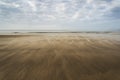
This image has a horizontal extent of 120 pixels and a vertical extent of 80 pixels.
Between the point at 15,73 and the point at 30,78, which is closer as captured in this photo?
the point at 30,78

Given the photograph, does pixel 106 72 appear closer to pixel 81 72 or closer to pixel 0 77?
pixel 81 72

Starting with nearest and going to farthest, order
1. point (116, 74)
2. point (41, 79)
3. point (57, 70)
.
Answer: point (41, 79) → point (116, 74) → point (57, 70)

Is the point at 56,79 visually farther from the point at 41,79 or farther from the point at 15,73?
the point at 15,73

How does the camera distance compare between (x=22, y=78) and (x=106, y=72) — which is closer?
(x=22, y=78)

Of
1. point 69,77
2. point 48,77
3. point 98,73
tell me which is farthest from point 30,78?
point 98,73

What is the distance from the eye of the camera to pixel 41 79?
2.83m

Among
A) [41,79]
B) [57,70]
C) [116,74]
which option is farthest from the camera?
[57,70]

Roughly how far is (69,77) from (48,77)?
603 mm

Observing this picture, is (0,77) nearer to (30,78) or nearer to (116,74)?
(30,78)

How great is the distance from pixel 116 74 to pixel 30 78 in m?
2.56

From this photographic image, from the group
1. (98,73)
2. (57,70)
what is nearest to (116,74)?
(98,73)

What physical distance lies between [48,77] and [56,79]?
0.25 metres

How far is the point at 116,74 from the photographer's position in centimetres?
314

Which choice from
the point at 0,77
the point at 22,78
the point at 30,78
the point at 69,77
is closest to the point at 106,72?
the point at 69,77
